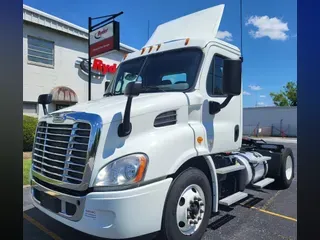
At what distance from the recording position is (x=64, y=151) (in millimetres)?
3152

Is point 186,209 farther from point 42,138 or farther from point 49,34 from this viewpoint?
point 49,34

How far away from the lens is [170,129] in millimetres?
3436

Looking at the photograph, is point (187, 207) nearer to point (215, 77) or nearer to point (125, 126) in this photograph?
point (125, 126)

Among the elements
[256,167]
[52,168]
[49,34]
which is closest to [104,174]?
[52,168]

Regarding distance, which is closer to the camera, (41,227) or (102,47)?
(41,227)

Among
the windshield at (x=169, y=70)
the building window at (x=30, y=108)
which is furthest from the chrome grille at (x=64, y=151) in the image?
the building window at (x=30, y=108)

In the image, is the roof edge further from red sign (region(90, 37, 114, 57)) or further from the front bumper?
the front bumper

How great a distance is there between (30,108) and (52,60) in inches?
114

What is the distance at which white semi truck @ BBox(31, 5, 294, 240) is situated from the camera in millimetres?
2879

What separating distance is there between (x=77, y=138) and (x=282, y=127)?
35315 millimetres

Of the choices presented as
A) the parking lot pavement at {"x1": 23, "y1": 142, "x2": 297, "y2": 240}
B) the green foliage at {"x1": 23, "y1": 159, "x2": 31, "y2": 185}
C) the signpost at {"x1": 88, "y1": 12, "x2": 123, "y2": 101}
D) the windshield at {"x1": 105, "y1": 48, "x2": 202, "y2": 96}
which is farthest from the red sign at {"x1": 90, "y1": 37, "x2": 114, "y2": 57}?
the parking lot pavement at {"x1": 23, "y1": 142, "x2": 297, "y2": 240}

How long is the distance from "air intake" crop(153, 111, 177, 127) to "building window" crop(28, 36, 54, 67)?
1322cm

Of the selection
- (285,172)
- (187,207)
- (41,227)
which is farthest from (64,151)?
(285,172)
